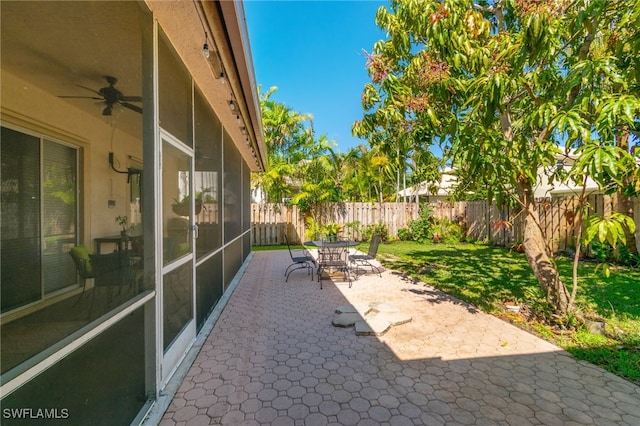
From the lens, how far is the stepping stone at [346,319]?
3.88m

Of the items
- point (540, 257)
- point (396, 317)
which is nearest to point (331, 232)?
point (396, 317)

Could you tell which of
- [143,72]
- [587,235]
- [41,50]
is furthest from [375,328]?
[41,50]

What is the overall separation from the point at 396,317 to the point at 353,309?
0.67 meters

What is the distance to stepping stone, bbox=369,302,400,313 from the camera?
4344mm

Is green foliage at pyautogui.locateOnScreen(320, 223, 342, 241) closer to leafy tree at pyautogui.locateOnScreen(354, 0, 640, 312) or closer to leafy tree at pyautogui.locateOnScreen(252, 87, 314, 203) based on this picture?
leafy tree at pyautogui.locateOnScreen(354, 0, 640, 312)

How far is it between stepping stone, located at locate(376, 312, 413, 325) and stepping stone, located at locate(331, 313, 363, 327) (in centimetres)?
32

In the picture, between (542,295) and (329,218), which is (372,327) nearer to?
(542,295)

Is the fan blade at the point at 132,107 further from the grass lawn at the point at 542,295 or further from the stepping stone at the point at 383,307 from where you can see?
the grass lawn at the point at 542,295

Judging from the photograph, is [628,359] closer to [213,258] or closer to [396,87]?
[396,87]

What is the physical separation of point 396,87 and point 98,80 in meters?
2.93

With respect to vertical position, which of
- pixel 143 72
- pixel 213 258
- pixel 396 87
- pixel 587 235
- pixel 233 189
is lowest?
pixel 213 258

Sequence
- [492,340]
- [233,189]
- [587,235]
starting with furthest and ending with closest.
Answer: [233,189] < [492,340] < [587,235]

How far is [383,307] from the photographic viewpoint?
4.48 metres

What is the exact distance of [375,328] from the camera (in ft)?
12.2
